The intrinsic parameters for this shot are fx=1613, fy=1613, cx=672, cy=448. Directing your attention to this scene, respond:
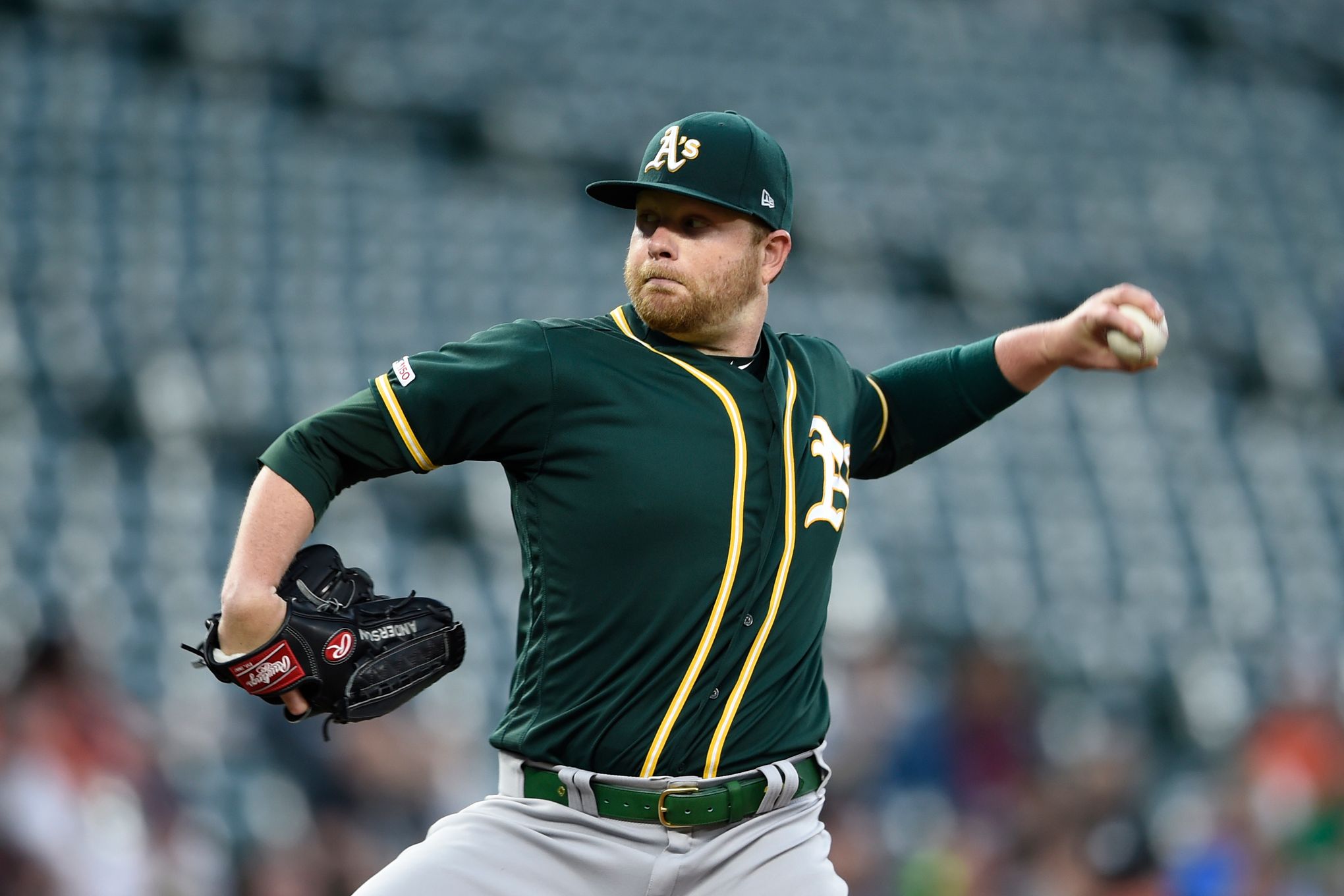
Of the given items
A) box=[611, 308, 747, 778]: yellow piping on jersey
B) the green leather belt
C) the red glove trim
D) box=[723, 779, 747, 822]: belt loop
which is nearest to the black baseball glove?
the red glove trim

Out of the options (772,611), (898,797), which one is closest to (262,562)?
(772,611)

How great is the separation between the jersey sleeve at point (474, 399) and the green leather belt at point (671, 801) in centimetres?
47

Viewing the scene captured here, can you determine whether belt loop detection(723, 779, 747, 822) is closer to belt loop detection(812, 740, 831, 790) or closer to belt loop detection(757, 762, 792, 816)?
belt loop detection(757, 762, 792, 816)

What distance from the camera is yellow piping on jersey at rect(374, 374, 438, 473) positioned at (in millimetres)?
2250

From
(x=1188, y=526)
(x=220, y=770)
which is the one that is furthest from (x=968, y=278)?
(x=220, y=770)

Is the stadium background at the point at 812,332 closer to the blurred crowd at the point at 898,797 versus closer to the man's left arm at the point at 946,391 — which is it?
the blurred crowd at the point at 898,797

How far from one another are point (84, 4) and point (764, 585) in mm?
7757

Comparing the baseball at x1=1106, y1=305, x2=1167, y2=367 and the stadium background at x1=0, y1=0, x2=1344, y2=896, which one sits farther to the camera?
the stadium background at x1=0, y1=0, x2=1344, y2=896

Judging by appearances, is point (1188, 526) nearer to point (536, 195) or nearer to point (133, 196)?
point (536, 195)

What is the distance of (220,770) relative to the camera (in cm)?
569

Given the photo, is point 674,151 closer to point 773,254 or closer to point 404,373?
point 773,254

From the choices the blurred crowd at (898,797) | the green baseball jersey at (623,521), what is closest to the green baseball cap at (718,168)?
the green baseball jersey at (623,521)

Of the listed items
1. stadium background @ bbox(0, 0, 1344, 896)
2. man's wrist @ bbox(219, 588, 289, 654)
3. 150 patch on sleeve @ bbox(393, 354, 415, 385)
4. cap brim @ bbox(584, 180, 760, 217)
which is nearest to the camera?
man's wrist @ bbox(219, 588, 289, 654)

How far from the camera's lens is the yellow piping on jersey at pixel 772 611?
2.31 meters
